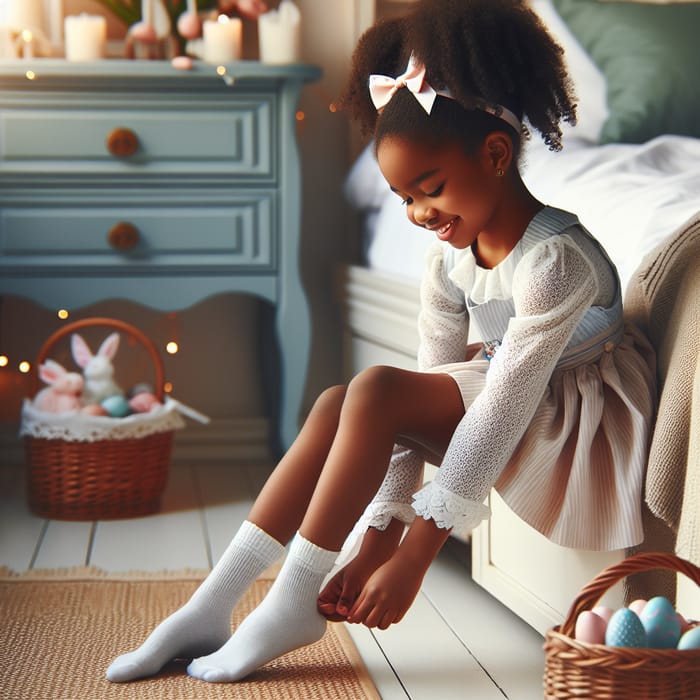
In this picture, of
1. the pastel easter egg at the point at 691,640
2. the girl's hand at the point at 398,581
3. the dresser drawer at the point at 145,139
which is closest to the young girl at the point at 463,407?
the girl's hand at the point at 398,581

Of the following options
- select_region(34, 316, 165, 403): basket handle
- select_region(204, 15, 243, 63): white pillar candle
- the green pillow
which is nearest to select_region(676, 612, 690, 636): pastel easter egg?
the green pillow

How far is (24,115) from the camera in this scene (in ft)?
6.97

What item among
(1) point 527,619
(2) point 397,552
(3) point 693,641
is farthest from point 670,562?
(1) point 527,619

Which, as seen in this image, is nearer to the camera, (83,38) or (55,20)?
(83,38)

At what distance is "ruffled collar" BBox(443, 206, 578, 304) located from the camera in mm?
1255

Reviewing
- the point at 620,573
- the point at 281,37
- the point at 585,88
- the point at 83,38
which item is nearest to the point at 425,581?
the point at 620,573

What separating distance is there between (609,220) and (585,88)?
0.77 m

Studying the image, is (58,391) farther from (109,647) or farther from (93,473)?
(109,647)

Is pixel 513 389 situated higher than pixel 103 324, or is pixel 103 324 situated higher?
pixel 513 389

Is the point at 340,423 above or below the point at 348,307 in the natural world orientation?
above

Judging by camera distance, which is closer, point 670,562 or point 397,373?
point 670,562

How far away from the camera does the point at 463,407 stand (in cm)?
128

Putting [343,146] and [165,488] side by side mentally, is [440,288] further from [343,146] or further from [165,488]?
[343,146]

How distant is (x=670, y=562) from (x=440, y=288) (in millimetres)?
567
